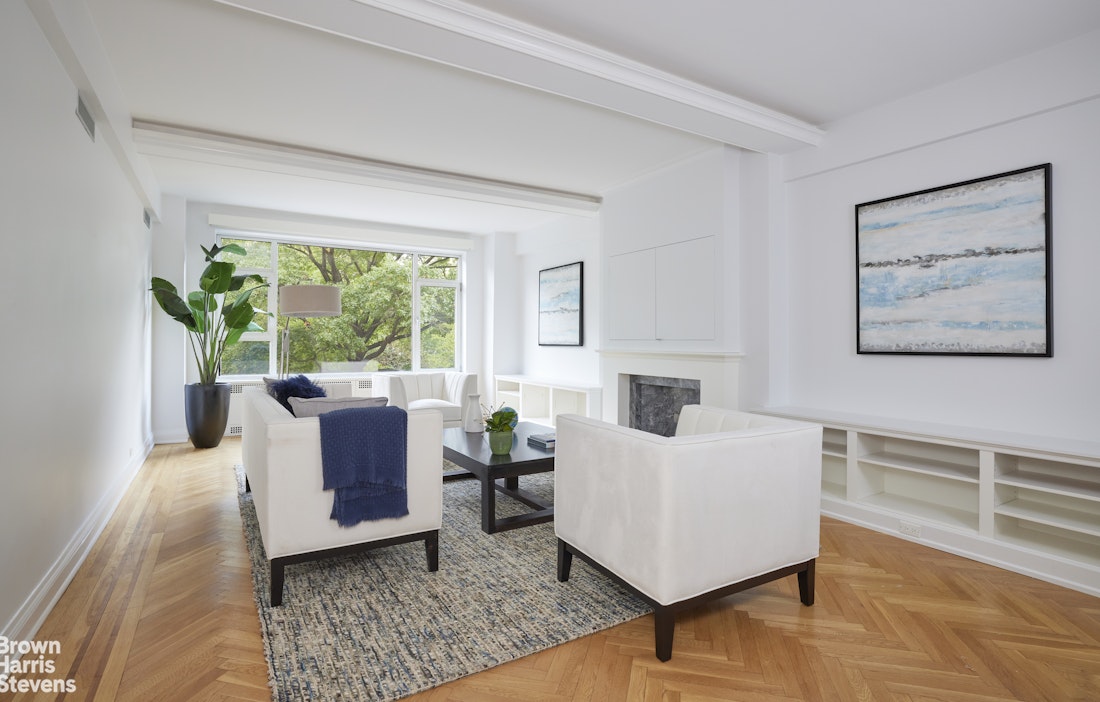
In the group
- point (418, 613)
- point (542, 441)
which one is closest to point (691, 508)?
point (418, 613)

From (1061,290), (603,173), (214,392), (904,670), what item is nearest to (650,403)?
(603,173)

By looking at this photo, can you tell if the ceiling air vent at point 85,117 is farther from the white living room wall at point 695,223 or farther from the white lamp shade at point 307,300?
the white living room wall at point 695,223

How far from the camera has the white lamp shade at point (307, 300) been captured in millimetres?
4621

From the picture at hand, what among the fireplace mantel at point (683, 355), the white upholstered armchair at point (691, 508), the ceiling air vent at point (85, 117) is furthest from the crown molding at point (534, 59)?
the white upholstered armchair at point (691, 508)

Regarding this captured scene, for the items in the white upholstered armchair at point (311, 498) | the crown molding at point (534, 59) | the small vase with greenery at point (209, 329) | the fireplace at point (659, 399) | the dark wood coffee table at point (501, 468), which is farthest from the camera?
the small vase with greenery at point (209, 329)

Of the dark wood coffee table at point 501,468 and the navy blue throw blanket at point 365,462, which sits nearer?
the navy blue throw blanket at point 365,462

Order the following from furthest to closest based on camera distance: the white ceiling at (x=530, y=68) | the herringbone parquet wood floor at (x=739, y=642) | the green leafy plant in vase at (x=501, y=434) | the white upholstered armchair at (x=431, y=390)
→ 1. the white upholstered armchair at (x=431, y=390)
2. the green leafy plant in vase at (x=501, y=434)
3. the white ceiling at (x=530, y=68)
4. the herringbone parquet wood floor at (x=739, y=642)

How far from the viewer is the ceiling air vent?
9.25ft

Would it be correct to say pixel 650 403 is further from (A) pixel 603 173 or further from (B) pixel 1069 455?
(B) pixel 1069 455

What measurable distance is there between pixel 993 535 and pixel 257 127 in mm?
5224

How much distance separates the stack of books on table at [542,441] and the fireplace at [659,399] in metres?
1.34

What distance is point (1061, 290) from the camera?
9.57 ft

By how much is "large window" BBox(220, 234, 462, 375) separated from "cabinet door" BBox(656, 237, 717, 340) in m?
3.90

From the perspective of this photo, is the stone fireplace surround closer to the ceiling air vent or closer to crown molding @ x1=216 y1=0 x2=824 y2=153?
crown molding @ x1=216 y1=0 x2=824 y2=153
